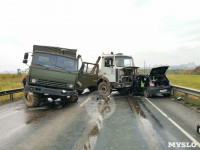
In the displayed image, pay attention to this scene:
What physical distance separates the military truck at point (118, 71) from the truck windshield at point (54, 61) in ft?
15.6

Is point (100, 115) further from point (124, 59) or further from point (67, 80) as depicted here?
point (124, 59)

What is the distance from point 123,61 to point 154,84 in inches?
116

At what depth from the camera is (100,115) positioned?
8.33 metres

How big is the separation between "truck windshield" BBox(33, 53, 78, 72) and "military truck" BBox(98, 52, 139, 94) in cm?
477

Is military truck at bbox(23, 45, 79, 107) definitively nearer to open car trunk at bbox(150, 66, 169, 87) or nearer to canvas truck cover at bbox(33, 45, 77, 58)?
canvas truck cover at bbox(33, 45, 77, 58)

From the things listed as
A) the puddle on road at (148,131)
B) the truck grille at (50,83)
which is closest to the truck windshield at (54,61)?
the truck grille at (50,83)

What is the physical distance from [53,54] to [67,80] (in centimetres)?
160

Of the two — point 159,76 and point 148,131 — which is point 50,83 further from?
point 159,76

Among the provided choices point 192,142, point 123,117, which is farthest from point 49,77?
point 192,142

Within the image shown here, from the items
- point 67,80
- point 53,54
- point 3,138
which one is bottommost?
point 3,138

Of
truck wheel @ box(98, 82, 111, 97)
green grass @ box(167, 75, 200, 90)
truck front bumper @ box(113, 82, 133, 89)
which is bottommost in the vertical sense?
truck wheel @ box(98, 82, 111, 97)

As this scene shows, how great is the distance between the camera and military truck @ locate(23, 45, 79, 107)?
380 inches

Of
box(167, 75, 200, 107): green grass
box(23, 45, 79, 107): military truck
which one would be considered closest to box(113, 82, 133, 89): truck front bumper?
box(167, 75, 200, 107): green grass

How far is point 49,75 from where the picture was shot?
973 centimetres
